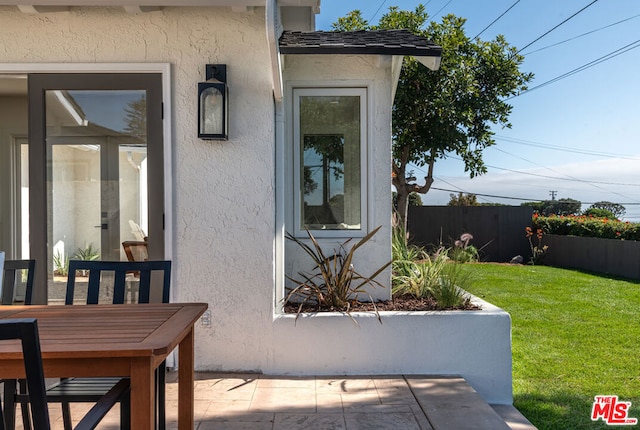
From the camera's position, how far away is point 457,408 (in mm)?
3373

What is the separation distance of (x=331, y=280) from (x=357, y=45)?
2043mm

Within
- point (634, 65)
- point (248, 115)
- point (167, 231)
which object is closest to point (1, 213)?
point (167, 231)

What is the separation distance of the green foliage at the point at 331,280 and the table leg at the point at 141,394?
2.40 metres

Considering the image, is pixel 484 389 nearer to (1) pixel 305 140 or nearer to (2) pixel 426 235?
(1) pixel 305 140

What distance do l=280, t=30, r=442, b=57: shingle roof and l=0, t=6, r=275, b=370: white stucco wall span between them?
301 millimetres

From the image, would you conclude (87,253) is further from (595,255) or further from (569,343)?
(595,255)

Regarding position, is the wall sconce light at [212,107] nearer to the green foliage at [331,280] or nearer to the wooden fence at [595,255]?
the green foliage at [331,280]

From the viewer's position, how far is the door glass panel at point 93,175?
4129 mm

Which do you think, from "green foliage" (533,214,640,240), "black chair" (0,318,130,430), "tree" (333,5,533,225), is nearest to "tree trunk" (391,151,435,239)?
"tree" (333,5,533,225)

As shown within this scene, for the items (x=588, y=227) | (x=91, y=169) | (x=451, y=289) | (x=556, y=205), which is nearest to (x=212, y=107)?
(x=91, y=169)

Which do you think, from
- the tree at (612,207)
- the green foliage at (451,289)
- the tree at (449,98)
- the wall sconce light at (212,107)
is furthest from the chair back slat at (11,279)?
the tree at (612,207)

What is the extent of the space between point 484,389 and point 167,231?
9.50ft

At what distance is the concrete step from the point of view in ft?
10.2

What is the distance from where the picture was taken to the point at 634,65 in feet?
58.5
